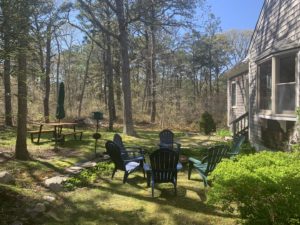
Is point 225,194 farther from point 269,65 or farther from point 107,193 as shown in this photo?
point 269,65

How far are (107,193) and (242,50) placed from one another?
102 feet

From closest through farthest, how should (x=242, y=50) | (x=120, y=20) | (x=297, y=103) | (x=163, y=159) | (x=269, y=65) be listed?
1. (x=163, y=159)
2. (x=297, y=103)
3. (x=269, y=65)
4. (x=120, y=20)
5. (x=242, y=50)

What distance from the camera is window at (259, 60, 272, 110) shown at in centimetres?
977

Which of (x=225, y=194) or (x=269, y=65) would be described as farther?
(x=269, y=65)

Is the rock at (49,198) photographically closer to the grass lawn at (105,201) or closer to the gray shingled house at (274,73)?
the grass lawn at (105,201)

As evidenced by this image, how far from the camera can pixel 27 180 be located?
22.4 ft

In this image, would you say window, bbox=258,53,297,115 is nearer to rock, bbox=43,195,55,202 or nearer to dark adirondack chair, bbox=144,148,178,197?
dark adirondack chair, bbox=144,148,178,197

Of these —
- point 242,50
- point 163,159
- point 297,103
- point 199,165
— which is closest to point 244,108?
point 297,103

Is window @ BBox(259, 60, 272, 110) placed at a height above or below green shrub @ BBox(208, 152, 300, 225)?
above

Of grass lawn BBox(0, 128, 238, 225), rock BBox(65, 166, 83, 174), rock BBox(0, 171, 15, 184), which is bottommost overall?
grass lawn BBox(0, 128, 238, 225)

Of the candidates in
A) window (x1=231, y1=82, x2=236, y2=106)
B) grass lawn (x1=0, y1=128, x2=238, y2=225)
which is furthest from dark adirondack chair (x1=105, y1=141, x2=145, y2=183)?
window (x1=231, y1=82, x2=236, y2=106)

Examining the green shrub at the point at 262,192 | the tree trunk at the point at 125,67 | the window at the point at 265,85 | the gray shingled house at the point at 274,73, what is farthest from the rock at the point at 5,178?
the tree trunk at the point at 125,67

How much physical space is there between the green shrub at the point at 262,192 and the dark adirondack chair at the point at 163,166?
1.88 m

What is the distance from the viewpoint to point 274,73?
8.51m
